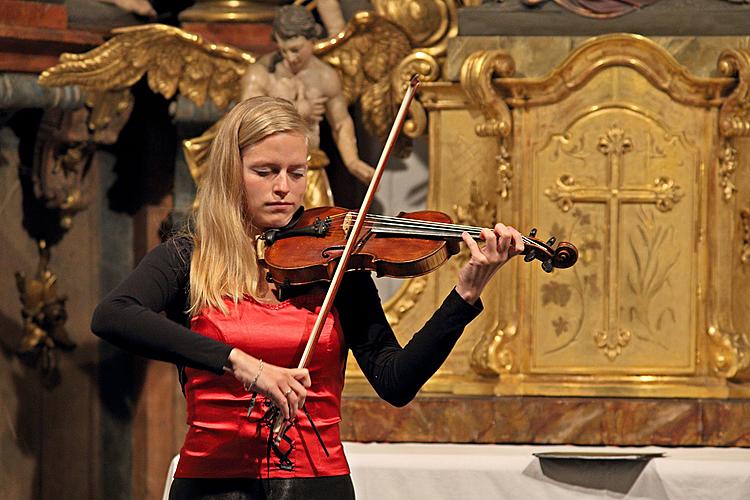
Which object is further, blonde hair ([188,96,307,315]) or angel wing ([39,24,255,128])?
angel wing ([39,24,255,128])

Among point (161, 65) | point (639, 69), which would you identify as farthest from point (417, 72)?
point (161, 65)

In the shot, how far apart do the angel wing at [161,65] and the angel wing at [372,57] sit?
0.33 metres

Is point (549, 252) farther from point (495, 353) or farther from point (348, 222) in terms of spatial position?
point (495, 353)

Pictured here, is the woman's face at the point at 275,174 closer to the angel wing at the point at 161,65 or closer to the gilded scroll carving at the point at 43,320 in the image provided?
the angel wing at the point at 161,65

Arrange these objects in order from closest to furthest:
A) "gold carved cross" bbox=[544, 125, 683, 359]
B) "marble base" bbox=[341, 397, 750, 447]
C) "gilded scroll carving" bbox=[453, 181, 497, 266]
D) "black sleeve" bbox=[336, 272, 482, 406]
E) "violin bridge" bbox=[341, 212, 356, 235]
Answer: "black sleeve" bbox=[336, 272, 482, 406] < "violin bridge" bbox=[341, 212, 356, 235] < "marble base" bbox=[341, 397, 750, 447] < "gold carved cross" bbox=[544, 125, 683, 359] < "gilded scroll carving" bbox=[453, 181, 497, 266]

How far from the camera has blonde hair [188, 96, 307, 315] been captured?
11.1ft

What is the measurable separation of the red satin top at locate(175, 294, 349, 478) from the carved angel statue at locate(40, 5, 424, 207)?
9.30 ft

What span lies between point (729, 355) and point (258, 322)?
2.80 metres

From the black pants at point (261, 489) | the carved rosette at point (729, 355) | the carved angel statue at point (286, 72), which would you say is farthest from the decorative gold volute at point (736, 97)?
the black pants at point (261, 489)

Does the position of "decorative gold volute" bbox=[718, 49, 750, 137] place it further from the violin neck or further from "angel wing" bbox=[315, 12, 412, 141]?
the violin neck

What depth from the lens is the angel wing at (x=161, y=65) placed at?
6.38m

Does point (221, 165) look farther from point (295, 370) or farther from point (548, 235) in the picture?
point (548, 235)

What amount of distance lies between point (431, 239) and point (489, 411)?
2350 millimetres

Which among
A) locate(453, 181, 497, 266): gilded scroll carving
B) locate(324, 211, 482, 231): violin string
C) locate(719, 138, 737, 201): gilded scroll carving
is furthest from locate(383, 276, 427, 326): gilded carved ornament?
locate(324, 211, 482, 231): violin string
